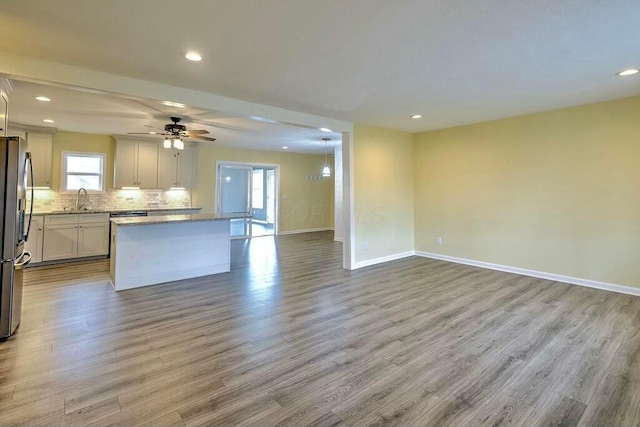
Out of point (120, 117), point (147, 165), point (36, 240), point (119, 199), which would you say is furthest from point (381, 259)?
point (36, 240)

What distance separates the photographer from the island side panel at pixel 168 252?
4.22 m

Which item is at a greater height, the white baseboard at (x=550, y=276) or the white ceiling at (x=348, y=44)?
the white ceiling at (x=348, y=44)

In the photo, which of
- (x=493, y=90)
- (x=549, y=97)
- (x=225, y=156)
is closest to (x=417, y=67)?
(x=493, y=90)

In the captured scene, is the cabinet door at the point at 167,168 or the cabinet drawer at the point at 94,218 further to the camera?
the cabinet door at the point at 167,168

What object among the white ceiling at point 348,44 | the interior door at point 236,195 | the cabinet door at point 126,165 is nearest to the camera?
the white ceiling at point 348,44

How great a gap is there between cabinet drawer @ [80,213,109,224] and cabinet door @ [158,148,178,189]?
1.33 meters

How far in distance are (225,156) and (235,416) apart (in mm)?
7370

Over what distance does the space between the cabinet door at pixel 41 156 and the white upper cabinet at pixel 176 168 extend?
1.91 m

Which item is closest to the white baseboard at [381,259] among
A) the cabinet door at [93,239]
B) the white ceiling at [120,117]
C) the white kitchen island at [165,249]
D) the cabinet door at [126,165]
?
the white kitchen island at [165,249]

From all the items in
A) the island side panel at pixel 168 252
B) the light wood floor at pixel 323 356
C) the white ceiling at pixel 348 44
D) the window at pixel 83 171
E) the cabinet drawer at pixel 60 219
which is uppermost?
the white ceiling at pixel 348 44

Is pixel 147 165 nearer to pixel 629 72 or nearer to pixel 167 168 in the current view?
pixel 167 168

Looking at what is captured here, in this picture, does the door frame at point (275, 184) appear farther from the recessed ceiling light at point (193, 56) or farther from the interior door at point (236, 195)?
the recessed ceiling light at point (193, 56)

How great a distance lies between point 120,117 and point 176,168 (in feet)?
7.78

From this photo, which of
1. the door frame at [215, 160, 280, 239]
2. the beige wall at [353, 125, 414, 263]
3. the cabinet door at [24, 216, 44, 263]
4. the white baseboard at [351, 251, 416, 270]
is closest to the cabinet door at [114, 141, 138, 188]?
the cabinet door at [24, 216, 44, 263]
